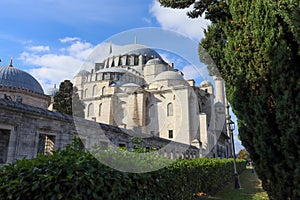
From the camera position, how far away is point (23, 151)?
23.3 feet

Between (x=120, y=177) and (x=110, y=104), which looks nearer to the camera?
(x=120, y=177)

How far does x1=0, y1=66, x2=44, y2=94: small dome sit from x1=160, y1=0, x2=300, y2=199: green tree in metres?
24.3

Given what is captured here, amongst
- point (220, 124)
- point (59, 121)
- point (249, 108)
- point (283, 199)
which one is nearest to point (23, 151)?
point (59, 121)

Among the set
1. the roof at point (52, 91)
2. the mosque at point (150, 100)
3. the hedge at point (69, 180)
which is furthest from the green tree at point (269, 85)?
the roof at point (52, 91)

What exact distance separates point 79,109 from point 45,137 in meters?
6.78

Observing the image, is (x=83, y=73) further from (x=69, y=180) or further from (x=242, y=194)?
(x=242, y=194)

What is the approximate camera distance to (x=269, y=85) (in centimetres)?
486

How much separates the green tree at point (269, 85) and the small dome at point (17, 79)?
79.6 ft

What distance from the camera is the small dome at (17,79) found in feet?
77.0

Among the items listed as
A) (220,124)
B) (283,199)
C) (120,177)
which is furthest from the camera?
(283,199)

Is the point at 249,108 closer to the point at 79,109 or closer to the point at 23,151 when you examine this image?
the point at 79,109

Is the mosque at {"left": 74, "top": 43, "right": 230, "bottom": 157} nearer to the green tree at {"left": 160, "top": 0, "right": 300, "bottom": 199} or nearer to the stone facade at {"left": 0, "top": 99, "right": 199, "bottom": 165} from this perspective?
the green tree at {"left": 160, "top": 0, "right": 300, "bottom": 199}

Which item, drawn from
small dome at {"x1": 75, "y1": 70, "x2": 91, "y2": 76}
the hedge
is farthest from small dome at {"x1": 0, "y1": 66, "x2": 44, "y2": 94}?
the hedge

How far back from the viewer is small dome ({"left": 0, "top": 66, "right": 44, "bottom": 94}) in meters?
23.5
